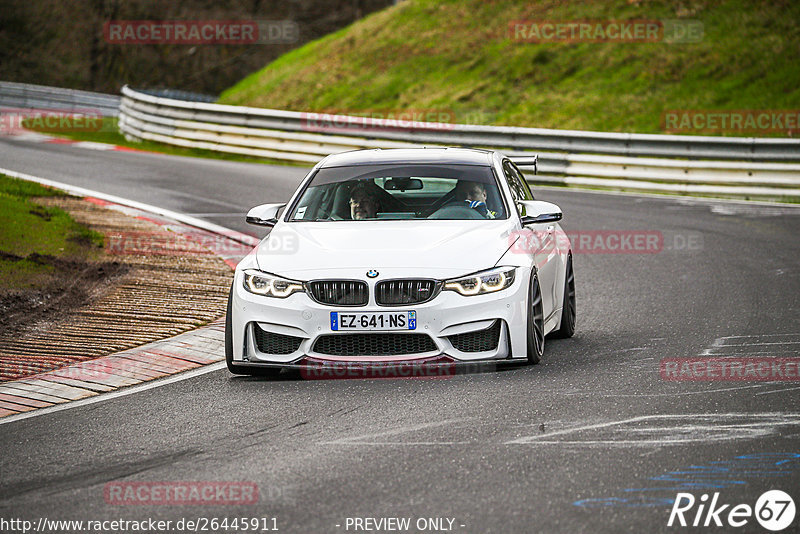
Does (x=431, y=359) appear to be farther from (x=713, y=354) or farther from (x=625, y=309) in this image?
(x=625, y=309)

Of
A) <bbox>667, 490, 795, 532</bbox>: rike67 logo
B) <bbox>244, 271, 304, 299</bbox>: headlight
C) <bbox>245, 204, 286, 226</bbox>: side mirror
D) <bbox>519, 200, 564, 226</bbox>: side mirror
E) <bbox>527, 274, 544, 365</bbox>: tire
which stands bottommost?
<bbox>667, 490, 795, 532</bbox>: rike67 logo

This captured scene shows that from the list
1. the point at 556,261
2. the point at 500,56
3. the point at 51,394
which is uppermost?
the point at 500,56

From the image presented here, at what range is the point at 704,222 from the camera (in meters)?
16.9

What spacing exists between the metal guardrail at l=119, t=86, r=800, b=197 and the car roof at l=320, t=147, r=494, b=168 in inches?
352

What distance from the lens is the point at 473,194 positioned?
30.1 ft

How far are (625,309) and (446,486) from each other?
18.1ft

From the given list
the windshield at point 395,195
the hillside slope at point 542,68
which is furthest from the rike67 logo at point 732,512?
the hillside slope at point 542,68

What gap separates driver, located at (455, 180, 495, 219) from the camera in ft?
29.7

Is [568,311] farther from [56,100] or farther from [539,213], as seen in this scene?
[56,100]

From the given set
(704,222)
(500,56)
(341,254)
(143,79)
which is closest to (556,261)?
(341,254)
